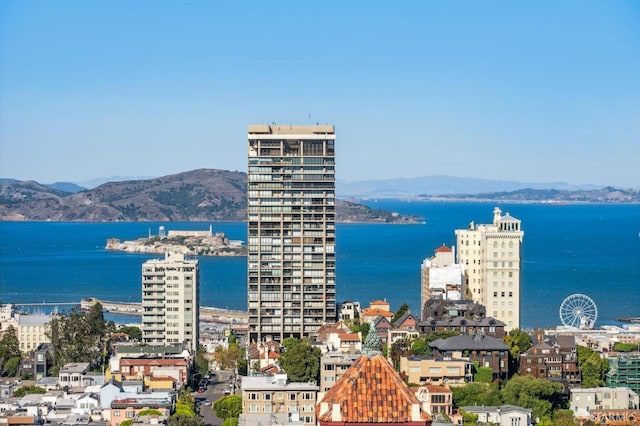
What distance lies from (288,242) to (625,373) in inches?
845

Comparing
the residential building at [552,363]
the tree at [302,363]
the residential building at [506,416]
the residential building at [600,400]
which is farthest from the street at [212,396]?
the residential building at [600,400]

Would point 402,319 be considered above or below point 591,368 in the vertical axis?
above

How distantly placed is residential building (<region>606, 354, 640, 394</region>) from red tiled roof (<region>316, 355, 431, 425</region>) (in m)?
36.2

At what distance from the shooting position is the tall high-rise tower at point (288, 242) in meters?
67.1

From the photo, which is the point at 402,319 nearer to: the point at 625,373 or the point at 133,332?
the point at 625,373

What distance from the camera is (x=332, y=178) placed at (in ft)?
223

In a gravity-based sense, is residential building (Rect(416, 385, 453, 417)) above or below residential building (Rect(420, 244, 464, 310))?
below

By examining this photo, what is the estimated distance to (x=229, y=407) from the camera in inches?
1852

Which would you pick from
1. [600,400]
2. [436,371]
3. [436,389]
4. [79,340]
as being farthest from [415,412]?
[79,340]

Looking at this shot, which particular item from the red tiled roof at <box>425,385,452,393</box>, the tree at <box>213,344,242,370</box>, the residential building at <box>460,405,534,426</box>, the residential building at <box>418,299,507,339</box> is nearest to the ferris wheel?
the residential building at <box>418,299,507,339</box>

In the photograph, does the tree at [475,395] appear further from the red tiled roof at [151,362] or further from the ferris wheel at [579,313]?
the ferris wheel at [579,313]

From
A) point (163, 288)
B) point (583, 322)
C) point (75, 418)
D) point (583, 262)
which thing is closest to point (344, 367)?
point (75, 418)

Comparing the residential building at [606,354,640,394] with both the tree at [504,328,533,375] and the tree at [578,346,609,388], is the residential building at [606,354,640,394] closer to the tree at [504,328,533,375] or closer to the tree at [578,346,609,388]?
the tree at [578,346,609,388]

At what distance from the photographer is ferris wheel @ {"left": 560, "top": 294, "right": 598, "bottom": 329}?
2945 inches
